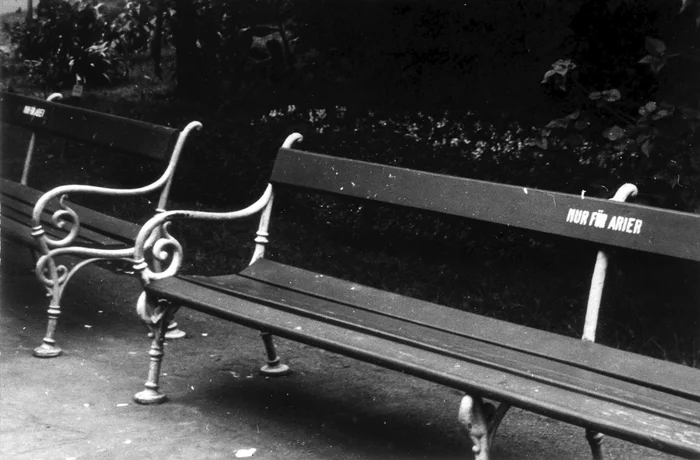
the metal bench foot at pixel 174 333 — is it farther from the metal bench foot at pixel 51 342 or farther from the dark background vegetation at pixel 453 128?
the dark background vegetation at pixel 453 128

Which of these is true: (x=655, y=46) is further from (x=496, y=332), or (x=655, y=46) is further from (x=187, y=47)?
(x=187, y=47)

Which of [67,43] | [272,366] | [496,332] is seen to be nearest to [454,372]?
[496,332]

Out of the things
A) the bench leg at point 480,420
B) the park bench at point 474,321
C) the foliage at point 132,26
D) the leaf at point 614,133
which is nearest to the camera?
the park bench at point 474,321

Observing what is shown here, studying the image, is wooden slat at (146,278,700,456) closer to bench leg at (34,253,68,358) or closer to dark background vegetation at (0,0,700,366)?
dark background vegetation at (0,0,700,366)

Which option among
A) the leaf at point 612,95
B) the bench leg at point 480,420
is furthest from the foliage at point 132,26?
the bench leg at point 480,420

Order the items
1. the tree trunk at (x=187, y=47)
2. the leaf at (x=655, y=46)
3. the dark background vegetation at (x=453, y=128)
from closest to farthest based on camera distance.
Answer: the leaf at (x=655, y=46), the dark background vegetation at (x=453, y=128), the tree trunk at (x=187, y=47)

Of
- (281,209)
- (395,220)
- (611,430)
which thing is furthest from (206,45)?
(611,430)

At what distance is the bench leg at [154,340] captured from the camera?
421cm

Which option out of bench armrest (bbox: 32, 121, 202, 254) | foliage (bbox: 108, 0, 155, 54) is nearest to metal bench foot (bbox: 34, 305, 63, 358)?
bench armrest (bbox: 32, 121, 202, 254)

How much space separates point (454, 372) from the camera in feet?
10.6

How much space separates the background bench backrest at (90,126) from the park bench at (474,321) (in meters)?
0.69

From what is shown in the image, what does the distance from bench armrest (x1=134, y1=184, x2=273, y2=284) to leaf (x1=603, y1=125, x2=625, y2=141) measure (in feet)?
4.69

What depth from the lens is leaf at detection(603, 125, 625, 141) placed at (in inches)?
185

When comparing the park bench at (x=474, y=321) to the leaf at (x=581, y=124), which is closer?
the park bench at (x=474, y=321)
